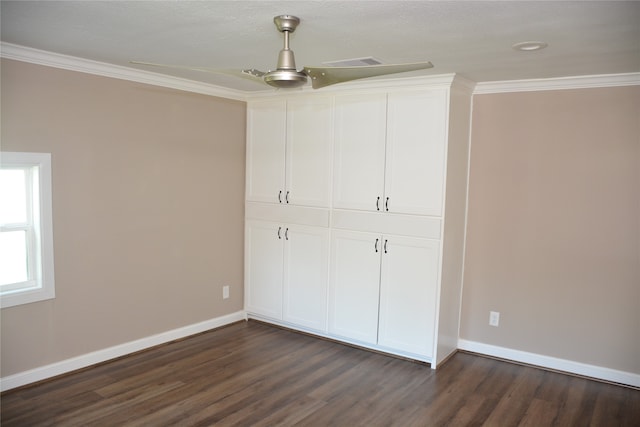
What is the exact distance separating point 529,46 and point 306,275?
2644 millimetres

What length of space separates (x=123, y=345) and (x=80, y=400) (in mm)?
752

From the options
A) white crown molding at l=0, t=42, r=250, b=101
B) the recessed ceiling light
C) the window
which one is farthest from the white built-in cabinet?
the window

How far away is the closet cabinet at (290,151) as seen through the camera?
4.34m

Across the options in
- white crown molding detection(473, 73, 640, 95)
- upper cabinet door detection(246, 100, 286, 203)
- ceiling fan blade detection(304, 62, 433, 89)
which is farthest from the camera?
upper cabinet door detection(246, 100, 286, 203)

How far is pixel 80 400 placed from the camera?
3.23 m

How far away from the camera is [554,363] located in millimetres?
3916

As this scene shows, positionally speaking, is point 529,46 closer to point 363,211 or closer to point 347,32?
point 347,32

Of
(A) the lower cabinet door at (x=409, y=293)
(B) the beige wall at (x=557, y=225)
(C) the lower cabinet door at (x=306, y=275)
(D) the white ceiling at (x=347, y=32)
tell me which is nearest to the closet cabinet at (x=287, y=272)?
(C) the lower cabinet door at (x=306, y=275)

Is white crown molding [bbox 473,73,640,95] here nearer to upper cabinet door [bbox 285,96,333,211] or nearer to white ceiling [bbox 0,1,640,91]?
white ceiling [bbox 0,1,640,91]

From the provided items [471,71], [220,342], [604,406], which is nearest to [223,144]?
[220,342]

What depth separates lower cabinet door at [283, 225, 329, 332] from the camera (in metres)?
4.42

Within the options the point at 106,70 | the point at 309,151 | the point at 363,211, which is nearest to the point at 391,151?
the point at 363,211

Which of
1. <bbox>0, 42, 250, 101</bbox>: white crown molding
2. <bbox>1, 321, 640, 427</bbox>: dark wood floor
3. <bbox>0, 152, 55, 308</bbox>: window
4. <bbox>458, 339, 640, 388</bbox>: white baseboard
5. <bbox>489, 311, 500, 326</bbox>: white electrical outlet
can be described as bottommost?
<bbox>1, 321, 640, 427</bbox>: dark wood floor

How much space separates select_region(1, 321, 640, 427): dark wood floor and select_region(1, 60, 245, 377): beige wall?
33 cm
